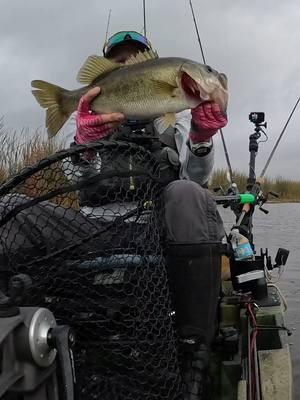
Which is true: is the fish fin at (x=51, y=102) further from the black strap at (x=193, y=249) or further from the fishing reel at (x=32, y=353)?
the fishing reel at (x=32, y=353)

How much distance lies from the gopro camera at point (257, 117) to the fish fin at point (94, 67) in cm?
239

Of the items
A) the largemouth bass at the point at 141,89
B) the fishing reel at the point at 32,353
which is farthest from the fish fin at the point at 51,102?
Answer: the fishing reel at the point at 32,353

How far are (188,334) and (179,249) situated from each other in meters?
0.31

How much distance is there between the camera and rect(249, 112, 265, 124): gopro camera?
4559mm

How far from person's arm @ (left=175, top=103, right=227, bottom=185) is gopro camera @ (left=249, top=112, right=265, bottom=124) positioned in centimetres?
176

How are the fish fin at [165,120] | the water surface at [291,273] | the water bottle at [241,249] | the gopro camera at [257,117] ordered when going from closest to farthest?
the fish fin at [165,120] < the water bottle at [241,249] < the water surface at [291,273] < the gopro camera at [257,117]

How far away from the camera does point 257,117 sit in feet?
15.0

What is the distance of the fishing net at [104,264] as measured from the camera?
64.2 inches

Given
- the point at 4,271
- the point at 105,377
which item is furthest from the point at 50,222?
the point at 105,377

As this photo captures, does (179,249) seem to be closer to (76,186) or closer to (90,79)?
(76,186)

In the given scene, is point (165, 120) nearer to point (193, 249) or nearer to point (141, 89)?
point (141, 89)

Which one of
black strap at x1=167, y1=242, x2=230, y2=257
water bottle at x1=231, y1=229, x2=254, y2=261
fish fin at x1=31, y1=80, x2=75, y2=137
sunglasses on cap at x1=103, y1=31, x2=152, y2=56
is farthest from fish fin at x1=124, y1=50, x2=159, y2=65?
water bottle at x1=231, y1=229, x2=254, y2=261

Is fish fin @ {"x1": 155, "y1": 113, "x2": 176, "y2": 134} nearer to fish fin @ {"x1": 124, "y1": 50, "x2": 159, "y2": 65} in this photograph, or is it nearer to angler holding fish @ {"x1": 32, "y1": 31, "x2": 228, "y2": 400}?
angler holding fish @ {"x1": 32, "y1": 31, "x2": 228, "y2": 400}

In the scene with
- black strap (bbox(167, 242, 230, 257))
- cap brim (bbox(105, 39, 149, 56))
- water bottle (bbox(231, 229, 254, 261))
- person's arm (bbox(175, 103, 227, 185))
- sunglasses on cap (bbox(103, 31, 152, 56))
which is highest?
sunglasses on cap (bbox(103, 31, 152, 56))
